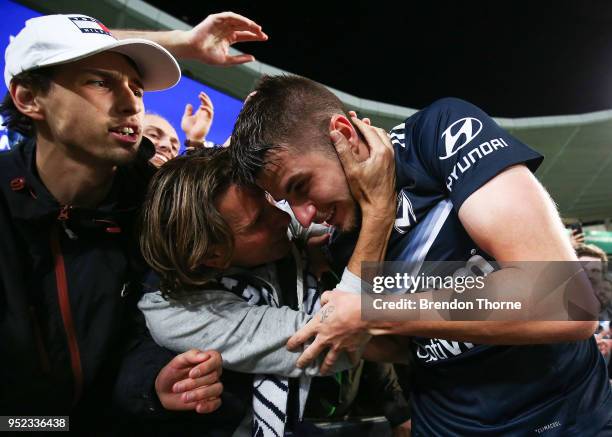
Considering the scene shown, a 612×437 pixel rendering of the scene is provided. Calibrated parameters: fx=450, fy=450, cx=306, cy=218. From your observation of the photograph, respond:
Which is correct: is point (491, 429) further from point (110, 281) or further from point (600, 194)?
point (600, 194)

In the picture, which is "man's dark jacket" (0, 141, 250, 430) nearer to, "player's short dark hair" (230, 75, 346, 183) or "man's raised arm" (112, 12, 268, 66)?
"player's short dark hair" (230, 75, 346, 183)

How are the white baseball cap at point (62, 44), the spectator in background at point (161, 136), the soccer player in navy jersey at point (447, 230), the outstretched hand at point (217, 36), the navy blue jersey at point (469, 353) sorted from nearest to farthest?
1. the soccer player in navy jersey at point (447, 230)
2. the navy blue jersey at point (469, 353)
3. the white baseball cap at point (62, 44)
4. the outstretched hand at point (217, 36)
5. the spectator in background at point (161, 136)

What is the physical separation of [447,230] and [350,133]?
0.39 metres

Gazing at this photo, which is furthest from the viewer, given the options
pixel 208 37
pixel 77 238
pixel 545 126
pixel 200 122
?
pixel 545 126

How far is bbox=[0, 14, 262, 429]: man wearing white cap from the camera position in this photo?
1286mm

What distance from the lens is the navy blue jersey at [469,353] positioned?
1100mm

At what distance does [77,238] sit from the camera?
142 cm

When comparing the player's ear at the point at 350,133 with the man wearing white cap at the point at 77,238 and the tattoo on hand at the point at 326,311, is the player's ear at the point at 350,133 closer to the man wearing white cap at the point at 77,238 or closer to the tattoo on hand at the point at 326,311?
the tattoo on hand at the point at 326,311

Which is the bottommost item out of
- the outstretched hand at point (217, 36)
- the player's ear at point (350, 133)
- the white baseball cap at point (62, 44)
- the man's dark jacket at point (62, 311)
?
the man's dark jacket at point (62, 311)

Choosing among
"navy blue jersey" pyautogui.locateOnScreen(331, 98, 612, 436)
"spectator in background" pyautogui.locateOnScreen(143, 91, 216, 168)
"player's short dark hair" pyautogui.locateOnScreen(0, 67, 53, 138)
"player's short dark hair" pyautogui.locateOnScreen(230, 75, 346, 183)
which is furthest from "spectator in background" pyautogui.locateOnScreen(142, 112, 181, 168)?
"navy blue jersey" pyautogui.locateOnScreen(331, 98, 612, 436)

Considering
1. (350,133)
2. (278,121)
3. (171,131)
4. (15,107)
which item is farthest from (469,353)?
(171,131)

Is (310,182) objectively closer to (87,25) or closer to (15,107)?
(87,25)

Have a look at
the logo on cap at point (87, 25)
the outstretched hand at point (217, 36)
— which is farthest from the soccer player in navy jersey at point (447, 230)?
the outstretched hand at point (217, 36)

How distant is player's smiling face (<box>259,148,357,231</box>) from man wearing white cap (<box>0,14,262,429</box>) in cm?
49
